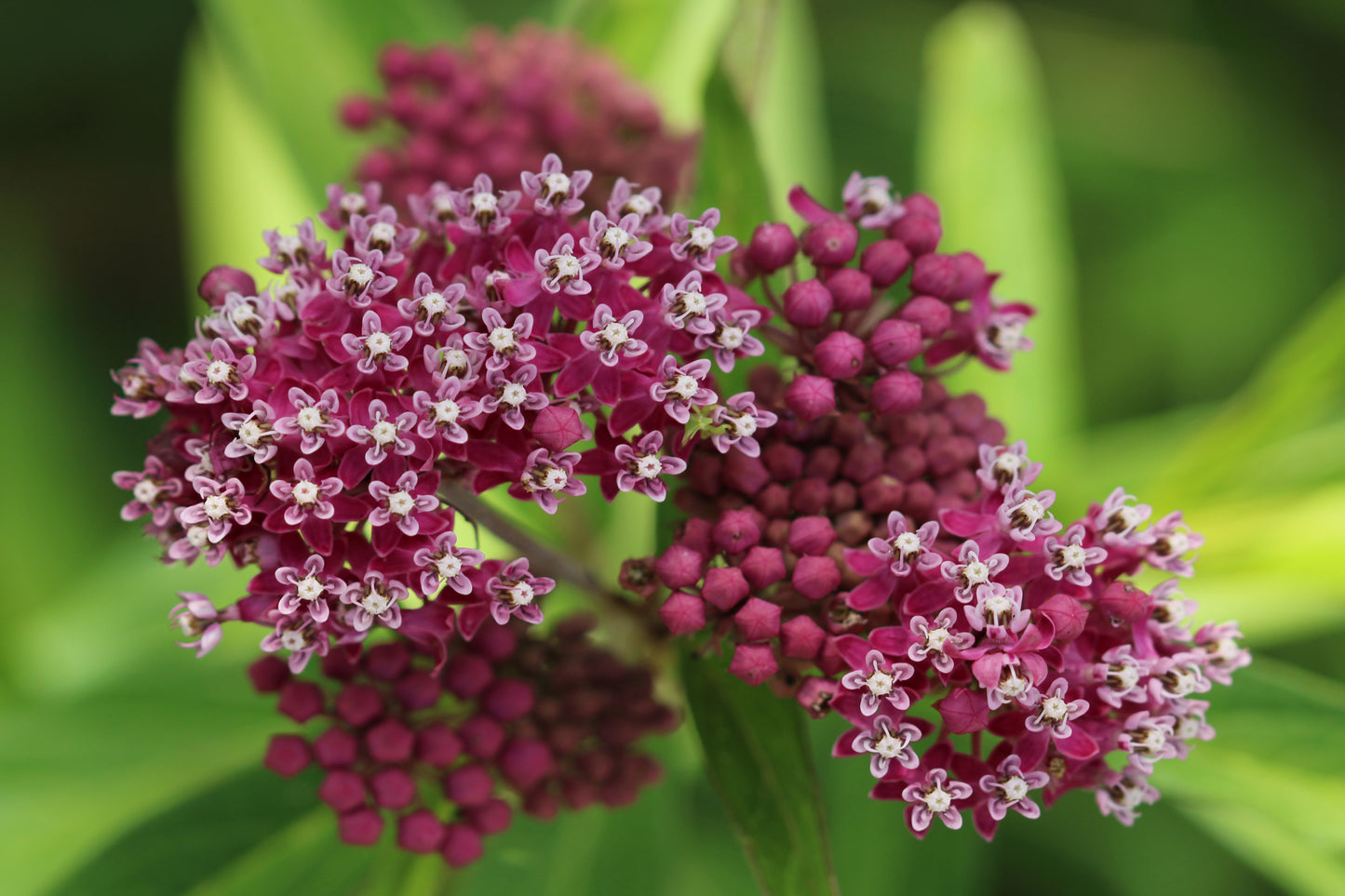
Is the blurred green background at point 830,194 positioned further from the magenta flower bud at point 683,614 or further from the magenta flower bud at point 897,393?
the magenta flower bud at point 683,614

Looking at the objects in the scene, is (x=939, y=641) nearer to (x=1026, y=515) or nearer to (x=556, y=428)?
(x=1026, y=515)

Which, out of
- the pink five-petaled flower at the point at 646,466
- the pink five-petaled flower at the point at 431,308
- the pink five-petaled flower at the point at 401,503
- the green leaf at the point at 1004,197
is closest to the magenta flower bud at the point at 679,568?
the pink five-petaled flower at the point at 646,466

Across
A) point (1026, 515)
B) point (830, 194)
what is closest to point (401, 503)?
point (1026, 515)

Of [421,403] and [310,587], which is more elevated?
[421,403]

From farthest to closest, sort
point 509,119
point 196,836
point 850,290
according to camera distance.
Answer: point 509,119
point 196,836
point 850,290

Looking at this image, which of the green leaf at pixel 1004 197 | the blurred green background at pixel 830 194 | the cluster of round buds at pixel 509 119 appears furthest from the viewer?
the green leaf at pixel 1004 197

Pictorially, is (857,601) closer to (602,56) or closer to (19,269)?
(602,56)
